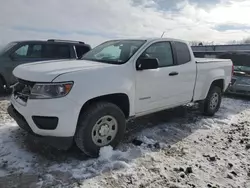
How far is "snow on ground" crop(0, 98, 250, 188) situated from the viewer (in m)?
3.29

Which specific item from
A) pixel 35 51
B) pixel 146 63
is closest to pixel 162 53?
pixel 146 63

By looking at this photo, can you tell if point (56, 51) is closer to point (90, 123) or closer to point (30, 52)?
point (30, 52)

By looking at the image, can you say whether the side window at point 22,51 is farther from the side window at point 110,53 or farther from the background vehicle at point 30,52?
the side window at point 110,53

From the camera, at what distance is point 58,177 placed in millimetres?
3301

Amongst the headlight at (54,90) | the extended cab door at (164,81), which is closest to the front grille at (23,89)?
the headlight at (54,90)

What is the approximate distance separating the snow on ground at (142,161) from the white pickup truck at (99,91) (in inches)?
14.3

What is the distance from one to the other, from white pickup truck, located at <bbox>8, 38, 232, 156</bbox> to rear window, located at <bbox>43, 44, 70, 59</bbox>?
396cm

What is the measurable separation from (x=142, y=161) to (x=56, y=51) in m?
6.22

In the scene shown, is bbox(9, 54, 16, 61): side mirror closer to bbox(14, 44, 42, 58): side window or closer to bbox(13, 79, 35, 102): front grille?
bbox(14, 44, 42, 58): side window

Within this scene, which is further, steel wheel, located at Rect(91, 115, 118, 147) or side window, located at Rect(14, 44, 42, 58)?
side window, located at Rect(14, 44, 42, 58)

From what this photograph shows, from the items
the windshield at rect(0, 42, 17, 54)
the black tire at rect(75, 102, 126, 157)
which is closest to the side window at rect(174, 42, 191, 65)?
the black tire at rect(75, 102, 126, 157)

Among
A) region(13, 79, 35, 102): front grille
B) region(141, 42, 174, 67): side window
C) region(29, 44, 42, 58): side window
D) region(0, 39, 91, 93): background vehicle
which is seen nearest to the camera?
region(13, 79, 35, 102): front grille

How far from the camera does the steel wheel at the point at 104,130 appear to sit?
3.81 meters

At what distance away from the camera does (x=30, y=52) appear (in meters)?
8.39
